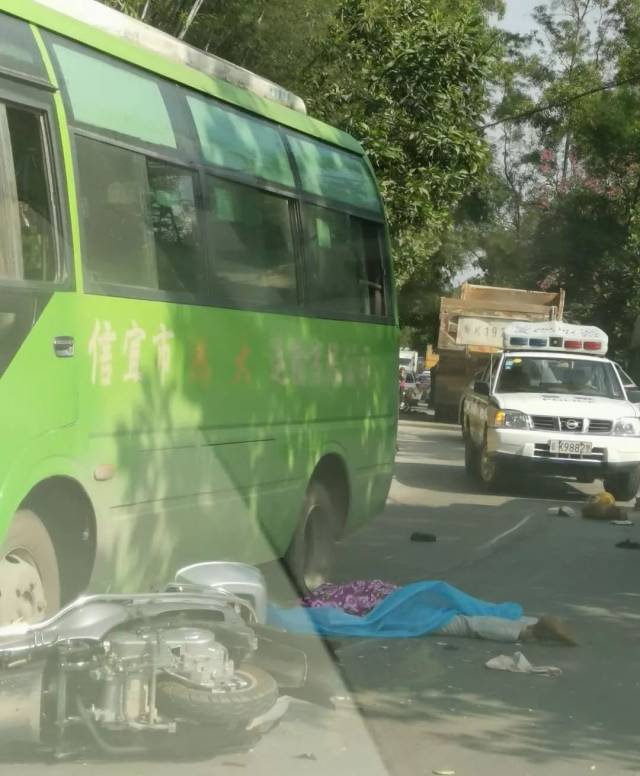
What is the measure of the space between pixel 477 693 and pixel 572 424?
974cm

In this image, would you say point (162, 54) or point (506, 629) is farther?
point (506, 629)

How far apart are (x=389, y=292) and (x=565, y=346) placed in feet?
29.5

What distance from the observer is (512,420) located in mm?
16266

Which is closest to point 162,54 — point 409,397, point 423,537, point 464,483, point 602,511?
point 423,537

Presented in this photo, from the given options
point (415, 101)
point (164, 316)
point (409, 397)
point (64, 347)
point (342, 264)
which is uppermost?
point (415, 101)

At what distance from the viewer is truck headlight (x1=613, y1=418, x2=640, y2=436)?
52.9 ft

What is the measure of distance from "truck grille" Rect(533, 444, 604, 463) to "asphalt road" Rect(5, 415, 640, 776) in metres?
3.81

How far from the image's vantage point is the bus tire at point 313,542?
8945 mm

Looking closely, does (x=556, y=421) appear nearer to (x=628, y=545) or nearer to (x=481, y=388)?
(x=481, y=388)

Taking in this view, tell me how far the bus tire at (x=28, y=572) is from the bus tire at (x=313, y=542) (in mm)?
2983

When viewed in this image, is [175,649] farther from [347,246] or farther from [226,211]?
[347,246]

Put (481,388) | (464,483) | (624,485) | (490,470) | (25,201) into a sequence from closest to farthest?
(25,201) < (624,485) < (490,470) < (481,388) < (464,483)

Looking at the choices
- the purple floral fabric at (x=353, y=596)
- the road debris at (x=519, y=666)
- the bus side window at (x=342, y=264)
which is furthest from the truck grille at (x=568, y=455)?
the road debris at (x=519, y=666)

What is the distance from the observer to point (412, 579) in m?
10.1
